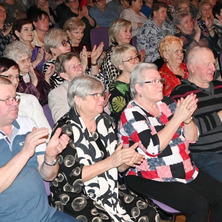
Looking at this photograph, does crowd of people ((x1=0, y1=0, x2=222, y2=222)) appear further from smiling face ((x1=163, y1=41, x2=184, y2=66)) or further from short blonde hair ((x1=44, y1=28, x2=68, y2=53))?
short blonde hair ((x1=44, y1=28, x2=68, y2=53))

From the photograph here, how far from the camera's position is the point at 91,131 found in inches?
97.2

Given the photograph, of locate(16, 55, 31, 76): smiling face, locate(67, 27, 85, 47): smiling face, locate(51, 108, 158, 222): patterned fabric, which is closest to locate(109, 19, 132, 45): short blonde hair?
locate(67, 27, 85, 47): smiling face

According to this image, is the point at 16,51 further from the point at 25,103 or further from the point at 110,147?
the point at 110,147

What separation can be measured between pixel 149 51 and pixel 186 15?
2.11ft

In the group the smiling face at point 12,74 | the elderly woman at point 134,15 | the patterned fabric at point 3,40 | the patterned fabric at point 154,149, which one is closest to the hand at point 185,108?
the patterned fabric at point 154,149

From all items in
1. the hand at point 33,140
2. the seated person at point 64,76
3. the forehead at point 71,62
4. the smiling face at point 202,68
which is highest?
the hand at point 33,140

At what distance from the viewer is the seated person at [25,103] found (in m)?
2.75

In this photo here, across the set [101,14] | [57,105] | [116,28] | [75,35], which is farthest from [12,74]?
[101,14]

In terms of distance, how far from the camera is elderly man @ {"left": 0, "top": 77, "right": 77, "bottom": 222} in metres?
2.01

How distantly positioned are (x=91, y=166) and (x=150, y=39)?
3.23 metres

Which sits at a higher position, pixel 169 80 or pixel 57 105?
pixel 57 105

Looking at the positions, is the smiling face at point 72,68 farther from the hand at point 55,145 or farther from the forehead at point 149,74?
the hand at point 55,145

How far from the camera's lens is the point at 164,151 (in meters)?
2.53

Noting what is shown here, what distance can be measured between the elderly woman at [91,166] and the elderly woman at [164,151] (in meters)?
0.12
